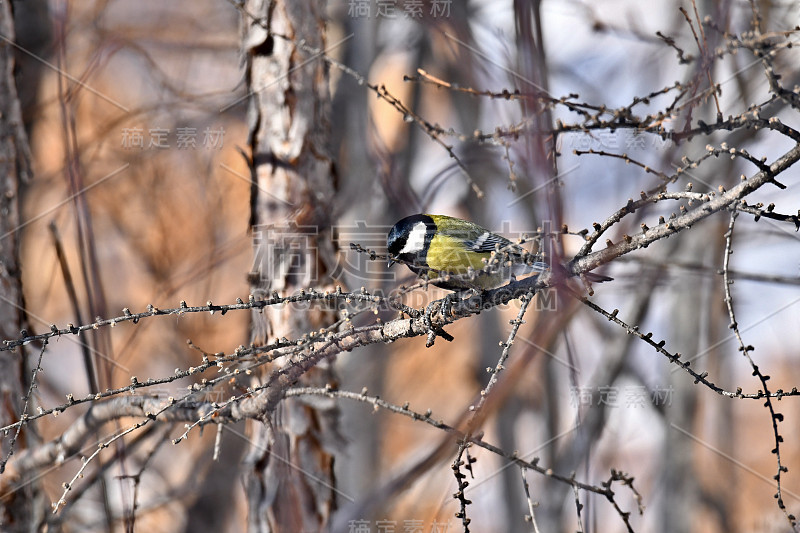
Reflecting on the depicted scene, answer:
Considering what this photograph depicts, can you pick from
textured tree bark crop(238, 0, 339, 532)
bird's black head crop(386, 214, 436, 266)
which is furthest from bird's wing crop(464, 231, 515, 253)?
textured tree bark crop(238, 0, 339, 532)

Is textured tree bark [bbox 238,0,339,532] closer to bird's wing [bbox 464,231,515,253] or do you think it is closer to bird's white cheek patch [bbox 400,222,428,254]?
bird's white cheek patch [bbox 400,222,428,254]

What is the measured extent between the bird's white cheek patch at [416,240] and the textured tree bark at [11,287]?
1.63 metres

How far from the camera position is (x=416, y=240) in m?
2.88

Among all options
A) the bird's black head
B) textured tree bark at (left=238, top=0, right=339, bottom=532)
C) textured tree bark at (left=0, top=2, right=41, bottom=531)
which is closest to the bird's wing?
the bird's black head

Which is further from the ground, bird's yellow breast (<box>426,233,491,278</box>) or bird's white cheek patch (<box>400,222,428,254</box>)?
bird's white cheek patch (<box>400,222,428,254</box>)

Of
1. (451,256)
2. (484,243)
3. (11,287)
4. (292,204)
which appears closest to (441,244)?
(451,256)

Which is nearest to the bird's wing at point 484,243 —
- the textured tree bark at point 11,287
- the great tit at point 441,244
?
the great tit at point 441,244

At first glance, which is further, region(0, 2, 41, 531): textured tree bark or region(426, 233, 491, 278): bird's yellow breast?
region(426, 233, 491, 278): bird's yellow breast

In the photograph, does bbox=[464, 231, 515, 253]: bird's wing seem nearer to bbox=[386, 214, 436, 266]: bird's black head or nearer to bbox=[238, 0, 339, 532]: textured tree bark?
bbox=[386, 214, 436, 266]: bird's black head

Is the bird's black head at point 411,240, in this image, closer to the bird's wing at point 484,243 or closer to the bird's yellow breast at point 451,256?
the bird's yellow breast at point 451,256

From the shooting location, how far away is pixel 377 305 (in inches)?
69.0

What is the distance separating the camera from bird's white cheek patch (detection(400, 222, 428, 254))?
2.86 m

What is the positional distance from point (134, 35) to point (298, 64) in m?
3.63

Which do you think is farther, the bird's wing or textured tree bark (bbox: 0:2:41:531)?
the bird's wing
